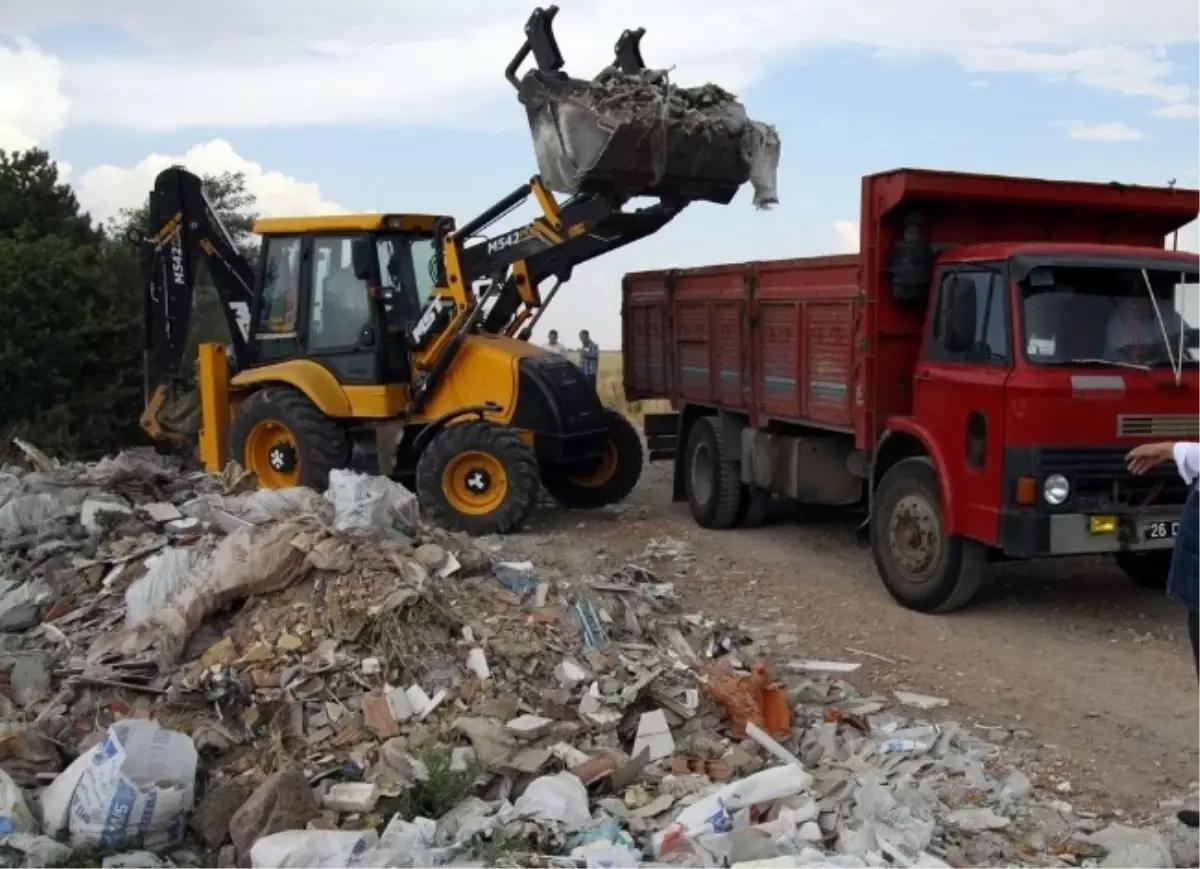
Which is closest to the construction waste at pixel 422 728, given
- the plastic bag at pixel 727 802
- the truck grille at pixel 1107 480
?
the plastic bag at pixel 727 802

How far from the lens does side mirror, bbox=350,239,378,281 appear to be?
416 inches

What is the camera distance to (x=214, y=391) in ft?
37.4

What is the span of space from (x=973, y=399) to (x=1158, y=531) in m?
1.32

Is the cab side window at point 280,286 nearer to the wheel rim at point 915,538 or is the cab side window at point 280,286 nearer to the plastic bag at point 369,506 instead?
the plastic bag at point 369,506

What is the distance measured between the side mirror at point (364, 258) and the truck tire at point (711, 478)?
10.8ft

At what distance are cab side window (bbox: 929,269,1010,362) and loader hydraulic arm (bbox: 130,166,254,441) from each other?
6519 mm

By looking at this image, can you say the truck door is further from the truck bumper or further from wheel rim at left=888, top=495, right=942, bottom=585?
wheel rim at left=888, top=495, right=942, bottom=585

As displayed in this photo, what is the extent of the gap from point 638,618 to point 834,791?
228 centimetres

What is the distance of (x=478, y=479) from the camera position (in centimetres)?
1021

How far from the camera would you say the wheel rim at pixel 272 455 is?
1089 cm

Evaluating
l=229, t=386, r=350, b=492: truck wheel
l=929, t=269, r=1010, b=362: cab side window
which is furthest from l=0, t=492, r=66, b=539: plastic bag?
l=929, t=269, r=1010, b=362: cab side window

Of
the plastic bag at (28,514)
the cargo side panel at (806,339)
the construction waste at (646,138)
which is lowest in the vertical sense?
the plastic bag at (28,514)

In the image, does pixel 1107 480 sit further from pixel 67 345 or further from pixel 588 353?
pixel 67 345

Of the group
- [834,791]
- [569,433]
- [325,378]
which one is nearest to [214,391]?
[325,378]
